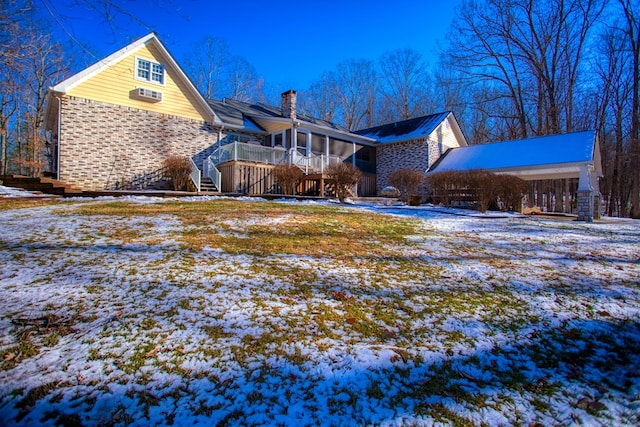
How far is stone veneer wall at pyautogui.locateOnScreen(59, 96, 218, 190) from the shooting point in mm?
12195

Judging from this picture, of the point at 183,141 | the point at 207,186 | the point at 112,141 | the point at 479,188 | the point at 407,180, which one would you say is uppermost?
the point at 183,141

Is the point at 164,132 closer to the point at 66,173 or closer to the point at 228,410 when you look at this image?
the point at 66,173

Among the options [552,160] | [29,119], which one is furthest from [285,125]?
[29,119]

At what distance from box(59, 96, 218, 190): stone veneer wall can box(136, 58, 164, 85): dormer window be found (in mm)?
1550

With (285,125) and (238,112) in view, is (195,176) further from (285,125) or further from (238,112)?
(238,112)

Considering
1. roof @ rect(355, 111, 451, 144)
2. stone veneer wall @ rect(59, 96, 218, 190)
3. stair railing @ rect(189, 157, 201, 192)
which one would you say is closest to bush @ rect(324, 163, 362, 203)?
stair railing @ rect(189, 157, 201, 192)

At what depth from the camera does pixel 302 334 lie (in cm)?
257

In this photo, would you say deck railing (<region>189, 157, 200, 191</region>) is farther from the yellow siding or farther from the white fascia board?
the white fascia board

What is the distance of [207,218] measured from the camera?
21.7 ft

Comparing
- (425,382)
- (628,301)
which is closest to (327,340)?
(425,382)

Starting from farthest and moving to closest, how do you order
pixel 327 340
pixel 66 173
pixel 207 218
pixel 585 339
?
1. pixel 66 173
2. pixel 207 218
3. pixel 585 339
4. pixel 327 340

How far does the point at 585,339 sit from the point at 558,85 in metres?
28.5

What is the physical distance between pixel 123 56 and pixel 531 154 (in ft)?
61.5

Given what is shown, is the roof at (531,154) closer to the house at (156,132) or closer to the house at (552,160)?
the house at (552,160)
